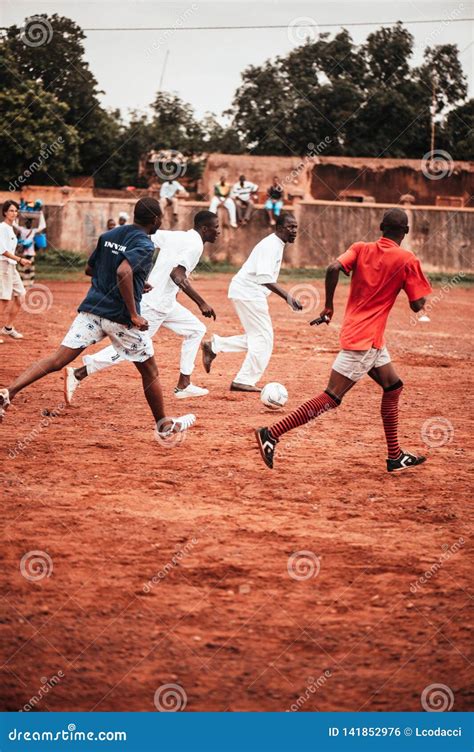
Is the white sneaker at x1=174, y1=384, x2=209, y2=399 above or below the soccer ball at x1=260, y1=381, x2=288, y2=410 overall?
below

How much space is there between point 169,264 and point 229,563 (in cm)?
477

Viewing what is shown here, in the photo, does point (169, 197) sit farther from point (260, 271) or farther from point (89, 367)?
point (89, 367)

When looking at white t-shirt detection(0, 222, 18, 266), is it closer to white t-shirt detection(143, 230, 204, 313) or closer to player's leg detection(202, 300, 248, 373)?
player's leg detection(202, 300, 248, 373)

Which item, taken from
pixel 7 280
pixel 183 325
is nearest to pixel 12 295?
pixel 7 280

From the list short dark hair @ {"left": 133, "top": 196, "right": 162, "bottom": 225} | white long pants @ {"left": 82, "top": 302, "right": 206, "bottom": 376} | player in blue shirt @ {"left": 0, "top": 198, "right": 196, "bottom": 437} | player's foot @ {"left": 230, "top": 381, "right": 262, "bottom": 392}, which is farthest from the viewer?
player's foot @ {"left": 230, "top": 381, "right": 262, "bottom": 392}

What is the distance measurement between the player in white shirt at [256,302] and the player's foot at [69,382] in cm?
206

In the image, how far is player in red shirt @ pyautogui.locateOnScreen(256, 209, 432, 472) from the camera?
7.03 metres

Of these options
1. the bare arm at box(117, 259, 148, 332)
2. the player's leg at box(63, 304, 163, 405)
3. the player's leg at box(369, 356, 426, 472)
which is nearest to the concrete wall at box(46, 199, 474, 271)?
the player's leg at box(63, 304, 163, 405)

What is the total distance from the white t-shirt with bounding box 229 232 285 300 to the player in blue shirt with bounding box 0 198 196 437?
8.19 ft

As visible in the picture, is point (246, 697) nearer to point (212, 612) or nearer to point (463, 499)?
point (212, 612)

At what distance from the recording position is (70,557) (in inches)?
216

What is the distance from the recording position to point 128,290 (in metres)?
7.48

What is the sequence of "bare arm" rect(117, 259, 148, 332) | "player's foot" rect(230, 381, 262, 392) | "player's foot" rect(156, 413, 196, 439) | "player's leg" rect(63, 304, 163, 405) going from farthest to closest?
"player's foot" rect(230, 381, 262, 392) → "player's leg" rect(63, 304, 163, 405) → "player's foot" rect(156, 413, 196, 439) → "bare arm" rect(117, 259, 148, 332)

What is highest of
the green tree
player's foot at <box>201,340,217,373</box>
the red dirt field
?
the green tree
